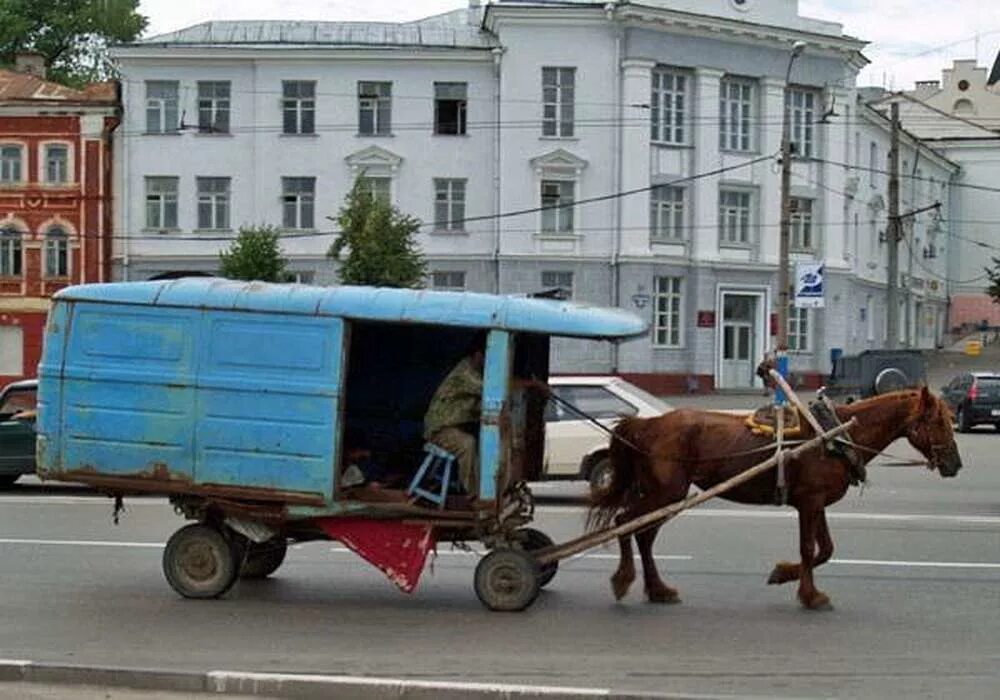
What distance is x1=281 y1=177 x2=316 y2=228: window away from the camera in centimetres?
5222

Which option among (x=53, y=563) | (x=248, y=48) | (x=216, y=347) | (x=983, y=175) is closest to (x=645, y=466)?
(x=216, y=347)

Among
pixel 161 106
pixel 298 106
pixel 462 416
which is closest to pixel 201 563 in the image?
pixel 462 416

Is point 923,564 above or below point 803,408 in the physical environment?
below

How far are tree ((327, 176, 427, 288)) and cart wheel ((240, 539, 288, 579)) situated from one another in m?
30.4

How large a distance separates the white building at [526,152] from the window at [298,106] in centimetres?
7

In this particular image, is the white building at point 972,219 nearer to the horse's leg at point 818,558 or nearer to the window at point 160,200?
the window at point 160,200

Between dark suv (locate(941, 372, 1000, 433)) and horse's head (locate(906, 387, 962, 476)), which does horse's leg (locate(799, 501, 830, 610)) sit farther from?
dark suv (locate(941, 372, 1000, 433))

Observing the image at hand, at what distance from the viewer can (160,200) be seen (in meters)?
52.4

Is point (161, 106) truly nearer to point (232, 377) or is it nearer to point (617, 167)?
point (617, 167)

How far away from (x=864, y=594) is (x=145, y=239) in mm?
43284

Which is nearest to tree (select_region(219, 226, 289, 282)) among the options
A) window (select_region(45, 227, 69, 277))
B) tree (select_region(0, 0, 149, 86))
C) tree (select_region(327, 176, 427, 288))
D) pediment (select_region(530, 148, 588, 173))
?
tree (select_region(327, 176, 427, 288))

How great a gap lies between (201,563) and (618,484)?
3.24 meters

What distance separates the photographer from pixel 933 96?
95625mm

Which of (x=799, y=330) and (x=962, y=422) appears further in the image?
(x=799, y=330)
